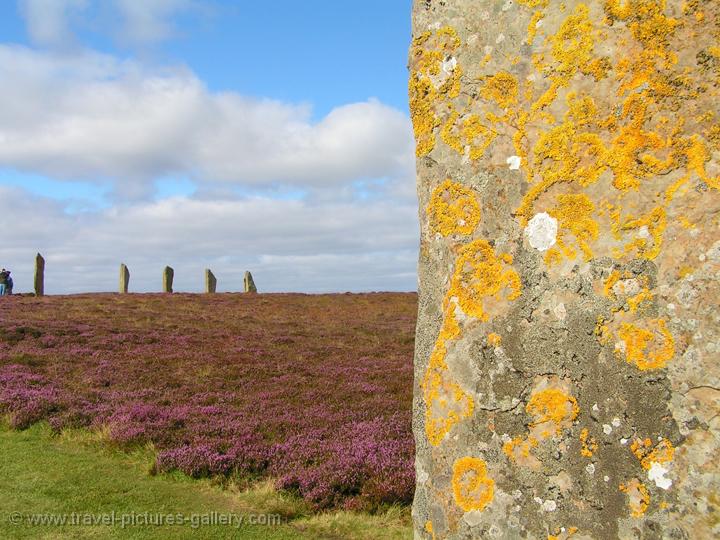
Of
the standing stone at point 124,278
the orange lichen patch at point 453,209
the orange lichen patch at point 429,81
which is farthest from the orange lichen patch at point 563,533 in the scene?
the standing stone at point 124,278

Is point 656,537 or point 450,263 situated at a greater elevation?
point 450,263

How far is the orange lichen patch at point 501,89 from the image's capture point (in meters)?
3.36

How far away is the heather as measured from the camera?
31.6 ft

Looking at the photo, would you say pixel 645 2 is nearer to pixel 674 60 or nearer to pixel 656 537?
pixel 674 60

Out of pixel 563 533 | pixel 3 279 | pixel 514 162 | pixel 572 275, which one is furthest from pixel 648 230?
pixel 3 279

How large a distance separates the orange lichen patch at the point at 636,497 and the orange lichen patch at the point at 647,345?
53 cm

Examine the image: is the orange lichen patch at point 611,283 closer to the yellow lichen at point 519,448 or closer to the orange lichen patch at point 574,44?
the yellow lichen at point 519,448

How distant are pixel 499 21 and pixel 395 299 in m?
37.0

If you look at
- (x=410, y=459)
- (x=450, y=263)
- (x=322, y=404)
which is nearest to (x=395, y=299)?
(x=322, y=404)

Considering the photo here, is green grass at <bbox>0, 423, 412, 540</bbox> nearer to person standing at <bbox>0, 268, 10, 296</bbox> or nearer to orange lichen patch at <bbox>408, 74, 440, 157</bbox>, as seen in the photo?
orange lichen patch at <bbox>408, 74, 440, 157</bbox>

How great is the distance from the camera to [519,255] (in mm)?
3229

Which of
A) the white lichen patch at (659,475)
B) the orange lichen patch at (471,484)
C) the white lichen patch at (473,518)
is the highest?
Result: the white lichen patch at (659,475)

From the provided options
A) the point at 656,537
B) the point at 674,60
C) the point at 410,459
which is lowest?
the point at 410,459

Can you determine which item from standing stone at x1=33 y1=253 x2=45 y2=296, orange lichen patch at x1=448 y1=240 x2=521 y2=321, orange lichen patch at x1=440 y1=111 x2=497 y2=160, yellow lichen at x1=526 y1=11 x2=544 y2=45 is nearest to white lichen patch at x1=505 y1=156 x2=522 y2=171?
orange lichen patch at x1=440 y1=111 x2=497 y2=160
